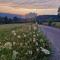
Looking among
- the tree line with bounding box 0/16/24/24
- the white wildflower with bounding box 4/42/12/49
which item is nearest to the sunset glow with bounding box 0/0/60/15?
the tree line with bounding box 0/16/24/24

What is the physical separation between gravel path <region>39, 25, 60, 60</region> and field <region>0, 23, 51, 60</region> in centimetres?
8

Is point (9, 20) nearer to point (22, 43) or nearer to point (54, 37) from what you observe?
point (22, 43)

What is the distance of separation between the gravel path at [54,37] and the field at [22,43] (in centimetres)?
8

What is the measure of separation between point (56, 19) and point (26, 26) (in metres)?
0.23

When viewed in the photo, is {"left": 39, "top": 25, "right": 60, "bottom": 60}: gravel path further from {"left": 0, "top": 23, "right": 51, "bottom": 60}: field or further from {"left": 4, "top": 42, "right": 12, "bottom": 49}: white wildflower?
{"left": 4, "top": 42, "right": 12, "bottom": 49}: white wildflower

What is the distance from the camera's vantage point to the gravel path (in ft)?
6.28

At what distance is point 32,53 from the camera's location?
176cm

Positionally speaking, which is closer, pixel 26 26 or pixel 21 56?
pixel 21 56

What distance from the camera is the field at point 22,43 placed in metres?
1.71

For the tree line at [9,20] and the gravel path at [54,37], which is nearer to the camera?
the tree line at [9,20]

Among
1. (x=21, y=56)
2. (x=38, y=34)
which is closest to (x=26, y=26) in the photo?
(x=38, y=34)

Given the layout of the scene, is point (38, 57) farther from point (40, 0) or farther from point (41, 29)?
point (40, 0)

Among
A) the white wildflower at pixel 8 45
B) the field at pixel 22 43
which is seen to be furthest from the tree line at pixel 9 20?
the white wildflower at pixel 8 45

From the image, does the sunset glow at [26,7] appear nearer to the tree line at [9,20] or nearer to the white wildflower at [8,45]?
the tree line at [9,20]
